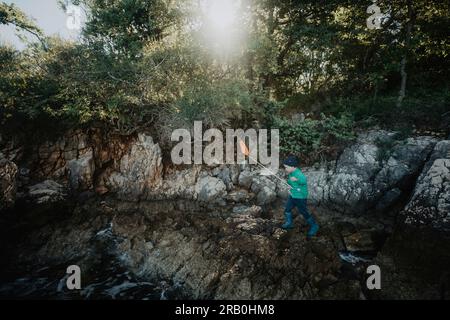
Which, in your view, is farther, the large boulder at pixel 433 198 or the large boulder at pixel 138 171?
the large boulder at pixel 138 171

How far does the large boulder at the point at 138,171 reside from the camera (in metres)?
9.51

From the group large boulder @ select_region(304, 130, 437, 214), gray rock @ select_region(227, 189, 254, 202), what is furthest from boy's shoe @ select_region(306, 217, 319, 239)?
gray rock @ select_region(227, 189, 254, 202)

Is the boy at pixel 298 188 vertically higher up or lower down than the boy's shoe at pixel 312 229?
higher up

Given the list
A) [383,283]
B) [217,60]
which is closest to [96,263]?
[383,283]

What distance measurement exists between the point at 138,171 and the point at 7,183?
3.97 metres

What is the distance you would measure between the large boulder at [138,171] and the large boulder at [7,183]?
113 inches

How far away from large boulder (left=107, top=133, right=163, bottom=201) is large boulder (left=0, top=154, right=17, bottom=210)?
2.86 metres

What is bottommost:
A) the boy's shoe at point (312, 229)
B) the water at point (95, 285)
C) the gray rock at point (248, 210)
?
the water at point (95, 285)

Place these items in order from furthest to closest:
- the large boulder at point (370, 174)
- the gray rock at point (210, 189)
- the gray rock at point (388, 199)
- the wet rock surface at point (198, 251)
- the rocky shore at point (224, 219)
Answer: the gray rock at point (210, 189) → the large boulder at point (370, 174) → the gray rock at point (388, 199) → the rocky shore at point (224, 219) → the wet rock surface at point (198, 251)

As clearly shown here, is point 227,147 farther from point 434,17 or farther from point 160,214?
point 434,17

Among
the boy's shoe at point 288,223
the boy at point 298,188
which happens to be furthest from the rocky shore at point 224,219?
the boy at point 298,188

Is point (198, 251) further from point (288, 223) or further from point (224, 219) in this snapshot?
point (288, 223)

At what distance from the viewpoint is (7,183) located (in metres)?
8.28

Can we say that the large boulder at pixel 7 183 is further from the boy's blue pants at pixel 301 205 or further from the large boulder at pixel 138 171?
the boy's blue pants at pixel 301 205
